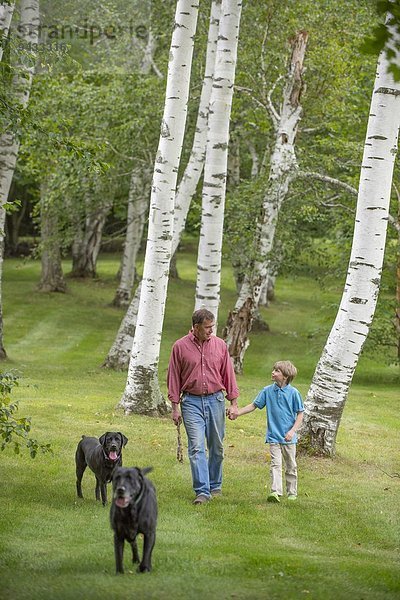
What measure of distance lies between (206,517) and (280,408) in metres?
1.46

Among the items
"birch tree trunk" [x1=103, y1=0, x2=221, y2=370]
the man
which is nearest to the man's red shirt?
the man

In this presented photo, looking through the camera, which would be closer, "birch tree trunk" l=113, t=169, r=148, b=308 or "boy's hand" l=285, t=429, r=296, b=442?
"boy's hand" l=285, t=429, r=296, b=442

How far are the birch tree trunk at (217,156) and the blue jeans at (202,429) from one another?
8.86 meters

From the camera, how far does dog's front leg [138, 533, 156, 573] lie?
7504mm

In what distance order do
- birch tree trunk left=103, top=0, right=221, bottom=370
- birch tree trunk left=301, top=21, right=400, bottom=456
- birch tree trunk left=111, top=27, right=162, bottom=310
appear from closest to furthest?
birch tree trunk left=301, top=21, right=400, bottom=456
birch tree trunk left=103, top=0, right=221, bottom=370
birch tree trunk left=111, top=27, right=162, bottom=310

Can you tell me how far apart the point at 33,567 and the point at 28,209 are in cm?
5103

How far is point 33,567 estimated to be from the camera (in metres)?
7.76

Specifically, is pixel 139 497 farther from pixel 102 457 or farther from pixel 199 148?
pixel 199 148

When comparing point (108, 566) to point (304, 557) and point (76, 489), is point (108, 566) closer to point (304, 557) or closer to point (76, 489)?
point (304, 557)

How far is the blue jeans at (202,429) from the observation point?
33.9 ft

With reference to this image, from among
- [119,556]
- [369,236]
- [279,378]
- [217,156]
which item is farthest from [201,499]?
[217,156]

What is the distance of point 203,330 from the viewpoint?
1022 cm

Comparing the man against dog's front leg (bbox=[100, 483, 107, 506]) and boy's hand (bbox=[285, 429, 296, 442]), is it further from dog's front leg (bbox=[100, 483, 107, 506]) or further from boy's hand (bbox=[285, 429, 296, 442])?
dog's front leg (bbox=[100, 483, 107, 506])

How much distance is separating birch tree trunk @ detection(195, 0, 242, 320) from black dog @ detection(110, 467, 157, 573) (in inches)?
462
